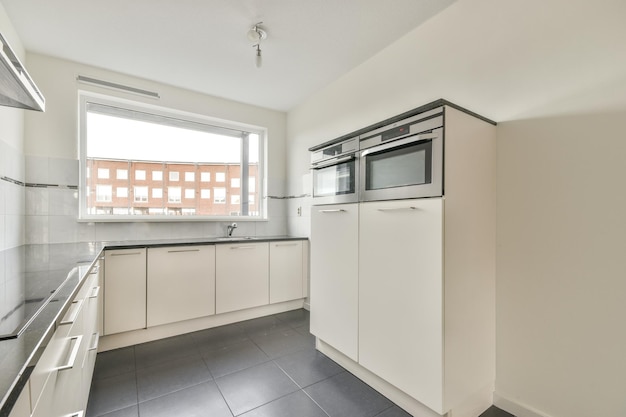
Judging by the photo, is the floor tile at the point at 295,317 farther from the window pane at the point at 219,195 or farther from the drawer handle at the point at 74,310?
the drawer handle at the point at 74,310

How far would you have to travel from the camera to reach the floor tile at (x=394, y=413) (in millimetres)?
1583

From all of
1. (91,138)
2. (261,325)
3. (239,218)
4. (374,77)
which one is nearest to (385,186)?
(374,77)

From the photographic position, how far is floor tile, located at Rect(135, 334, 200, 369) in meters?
2.20

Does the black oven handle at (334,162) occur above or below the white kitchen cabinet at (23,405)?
above

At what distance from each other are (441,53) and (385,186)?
1131 mm

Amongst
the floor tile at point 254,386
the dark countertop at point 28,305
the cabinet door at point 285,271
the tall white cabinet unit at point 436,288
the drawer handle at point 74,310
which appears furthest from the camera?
the cabinet door at point 285,271

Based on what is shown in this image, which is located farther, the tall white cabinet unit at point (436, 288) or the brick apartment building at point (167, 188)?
the brick apartment building at point (167, 188)

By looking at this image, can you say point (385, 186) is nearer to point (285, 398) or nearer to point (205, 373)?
point (285, 398)

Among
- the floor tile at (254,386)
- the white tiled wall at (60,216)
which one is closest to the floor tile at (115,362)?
the floor tile at (254,386)

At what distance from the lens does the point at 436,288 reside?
1430mm

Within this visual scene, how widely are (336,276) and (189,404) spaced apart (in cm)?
119

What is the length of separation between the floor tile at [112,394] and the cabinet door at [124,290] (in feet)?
1.68

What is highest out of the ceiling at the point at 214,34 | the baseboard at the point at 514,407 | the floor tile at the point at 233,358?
the ceiling at the point at 214,34

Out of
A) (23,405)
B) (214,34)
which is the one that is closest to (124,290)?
(23,405)
